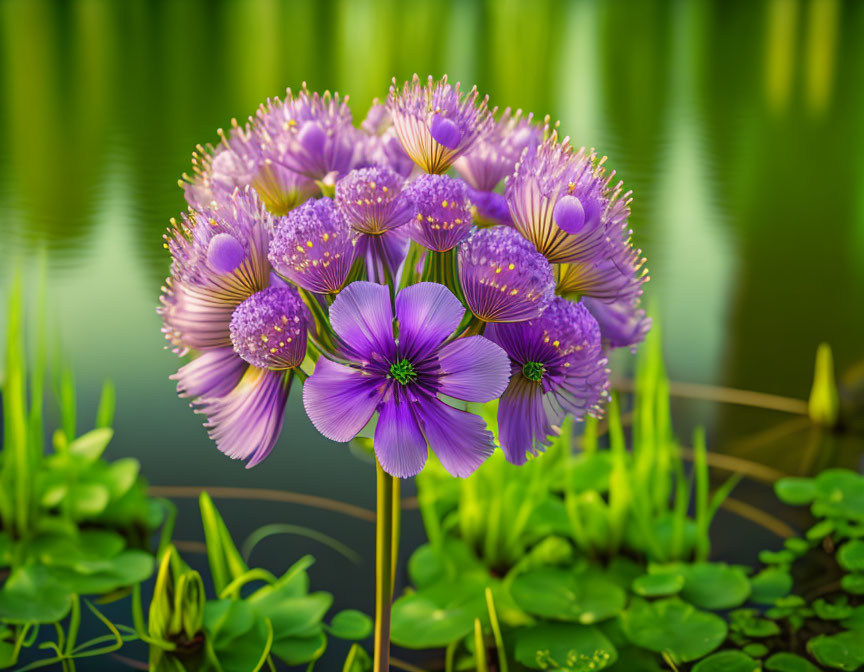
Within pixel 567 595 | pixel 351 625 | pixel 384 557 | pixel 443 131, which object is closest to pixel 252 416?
pixel 384 557

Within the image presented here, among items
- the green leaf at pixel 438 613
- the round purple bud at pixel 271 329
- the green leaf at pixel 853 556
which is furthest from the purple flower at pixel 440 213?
the green leaf at pixel 853 556

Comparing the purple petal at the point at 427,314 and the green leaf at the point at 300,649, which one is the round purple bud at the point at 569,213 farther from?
the green leaf at the point at 300,649

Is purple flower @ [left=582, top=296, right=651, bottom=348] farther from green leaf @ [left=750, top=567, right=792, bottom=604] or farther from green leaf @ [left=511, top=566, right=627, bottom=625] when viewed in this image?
green leaf @ [left=750, top=567, right=792, bottom=604]

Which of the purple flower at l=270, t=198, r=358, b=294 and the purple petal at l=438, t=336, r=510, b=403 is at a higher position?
the purple flower at l=270, t=198, r=358, b=294

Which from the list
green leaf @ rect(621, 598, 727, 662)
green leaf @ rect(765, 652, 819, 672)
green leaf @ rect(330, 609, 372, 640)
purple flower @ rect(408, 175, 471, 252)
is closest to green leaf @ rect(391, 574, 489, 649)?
green leaf @ rect(330, 609, 372, 640)

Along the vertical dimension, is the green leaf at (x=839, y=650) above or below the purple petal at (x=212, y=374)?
below

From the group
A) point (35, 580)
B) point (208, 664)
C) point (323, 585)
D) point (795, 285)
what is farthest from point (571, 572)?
point (795, 285)
